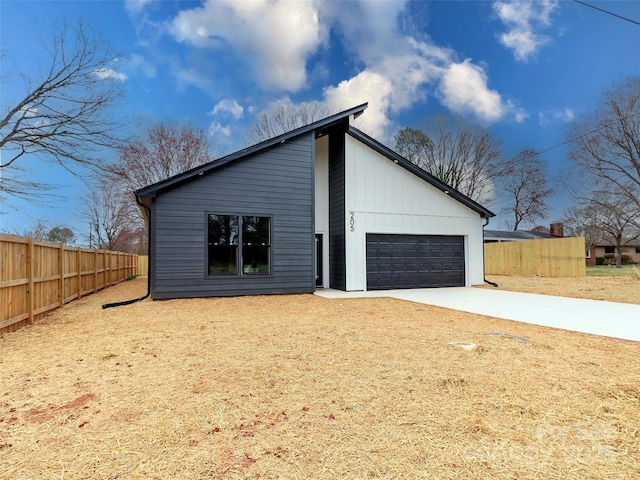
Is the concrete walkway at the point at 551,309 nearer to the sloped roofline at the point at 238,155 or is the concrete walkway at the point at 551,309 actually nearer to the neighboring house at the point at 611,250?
the sloped roofline at the point at 238,155

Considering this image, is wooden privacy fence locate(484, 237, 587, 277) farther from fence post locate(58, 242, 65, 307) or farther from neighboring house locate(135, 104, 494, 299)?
fence post locate(58, 242, 65, 307)

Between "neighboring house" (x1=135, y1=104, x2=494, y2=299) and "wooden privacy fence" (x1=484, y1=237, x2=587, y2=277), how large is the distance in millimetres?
7017

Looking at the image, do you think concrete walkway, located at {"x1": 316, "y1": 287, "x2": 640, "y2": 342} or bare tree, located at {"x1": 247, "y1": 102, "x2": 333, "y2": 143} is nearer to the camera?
concrete walkway, located at {"x1": 316, "y1": 287, "x2": 640, "y2": 342}

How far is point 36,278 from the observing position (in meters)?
6.61

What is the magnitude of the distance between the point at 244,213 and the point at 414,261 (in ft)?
20.7

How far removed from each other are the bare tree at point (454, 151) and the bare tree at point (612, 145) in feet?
17.9

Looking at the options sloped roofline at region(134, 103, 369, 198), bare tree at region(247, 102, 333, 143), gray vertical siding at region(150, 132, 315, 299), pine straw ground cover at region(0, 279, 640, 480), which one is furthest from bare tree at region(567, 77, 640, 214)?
pine straw ground cover at region(0, 279, 640, 480)

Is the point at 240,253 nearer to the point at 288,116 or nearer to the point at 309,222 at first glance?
the point at 309,222

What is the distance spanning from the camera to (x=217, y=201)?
9.97m

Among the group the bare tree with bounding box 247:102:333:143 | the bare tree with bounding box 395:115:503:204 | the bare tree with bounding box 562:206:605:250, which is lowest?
the bare tree with bounding box 562:206:605:250

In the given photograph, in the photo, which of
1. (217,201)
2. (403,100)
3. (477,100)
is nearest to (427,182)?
(217,201)

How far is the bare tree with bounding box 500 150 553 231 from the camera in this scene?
28.2 meters

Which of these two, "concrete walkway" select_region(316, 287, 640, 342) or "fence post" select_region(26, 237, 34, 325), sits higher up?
"fence post" select_region(26, 237, 34, 325)

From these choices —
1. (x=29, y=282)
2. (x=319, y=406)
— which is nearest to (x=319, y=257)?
(x=29, y=282)
